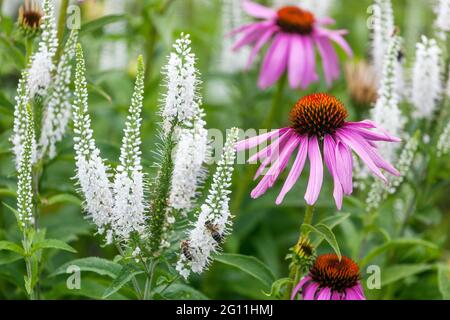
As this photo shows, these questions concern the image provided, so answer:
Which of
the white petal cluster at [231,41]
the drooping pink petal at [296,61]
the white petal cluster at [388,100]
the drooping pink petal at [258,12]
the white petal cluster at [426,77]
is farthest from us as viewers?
A: the white petal cluster at [231,41]

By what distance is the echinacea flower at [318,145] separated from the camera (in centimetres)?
153

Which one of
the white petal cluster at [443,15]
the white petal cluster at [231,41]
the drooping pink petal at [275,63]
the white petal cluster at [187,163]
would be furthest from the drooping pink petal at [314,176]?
the white petal cluster at [231,41]

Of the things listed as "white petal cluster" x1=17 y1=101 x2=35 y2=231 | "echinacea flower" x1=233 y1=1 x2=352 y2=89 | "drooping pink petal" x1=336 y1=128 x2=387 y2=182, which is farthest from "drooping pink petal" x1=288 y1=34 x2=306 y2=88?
"white petal cluster" x1=17 y1=101 x2=35 y2=231

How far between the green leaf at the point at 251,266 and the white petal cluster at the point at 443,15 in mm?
977

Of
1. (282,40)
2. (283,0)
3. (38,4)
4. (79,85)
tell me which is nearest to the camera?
(79,85)

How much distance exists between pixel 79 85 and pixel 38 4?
645mm

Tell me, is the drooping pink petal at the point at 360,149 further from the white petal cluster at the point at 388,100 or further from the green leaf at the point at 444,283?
the green leaf at the point at 444,283

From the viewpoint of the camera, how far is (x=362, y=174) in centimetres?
207

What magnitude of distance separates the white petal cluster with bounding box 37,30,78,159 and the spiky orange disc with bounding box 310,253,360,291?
0.70 meters

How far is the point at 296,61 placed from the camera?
2.50 metres

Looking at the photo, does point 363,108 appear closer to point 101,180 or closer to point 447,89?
point 447,89

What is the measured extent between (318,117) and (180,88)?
1.09ft
